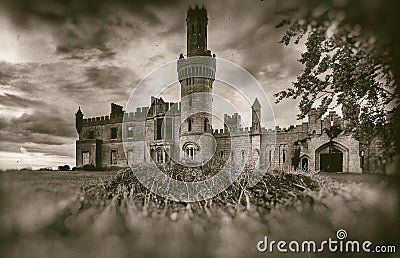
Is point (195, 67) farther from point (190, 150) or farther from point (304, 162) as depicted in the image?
point (304, 162)

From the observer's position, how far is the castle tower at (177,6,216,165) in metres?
2.39

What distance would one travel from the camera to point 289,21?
2.39 metres

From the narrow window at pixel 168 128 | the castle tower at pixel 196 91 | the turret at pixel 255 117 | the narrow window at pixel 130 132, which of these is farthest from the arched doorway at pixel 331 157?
the narrow window at pixel 130 132

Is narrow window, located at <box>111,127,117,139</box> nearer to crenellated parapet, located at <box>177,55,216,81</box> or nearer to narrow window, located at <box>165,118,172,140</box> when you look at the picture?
narrow window, located at <box>165,118,172,140</box>

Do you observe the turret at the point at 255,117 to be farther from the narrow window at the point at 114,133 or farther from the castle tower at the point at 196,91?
the narrow window at the point at 114,133

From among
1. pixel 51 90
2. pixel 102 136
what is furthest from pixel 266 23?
pixel 51 90

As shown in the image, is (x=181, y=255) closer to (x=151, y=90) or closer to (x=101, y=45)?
(x=151, y=90)

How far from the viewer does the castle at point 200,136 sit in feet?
7.73

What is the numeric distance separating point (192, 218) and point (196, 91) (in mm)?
790

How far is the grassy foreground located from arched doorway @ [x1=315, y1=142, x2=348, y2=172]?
0.25 ft

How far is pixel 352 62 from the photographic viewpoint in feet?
7.98

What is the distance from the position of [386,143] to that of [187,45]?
140 cm

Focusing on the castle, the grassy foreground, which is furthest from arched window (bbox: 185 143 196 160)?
the grassy foreground

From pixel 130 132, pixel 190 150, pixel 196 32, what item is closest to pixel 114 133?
pixel 130 132
